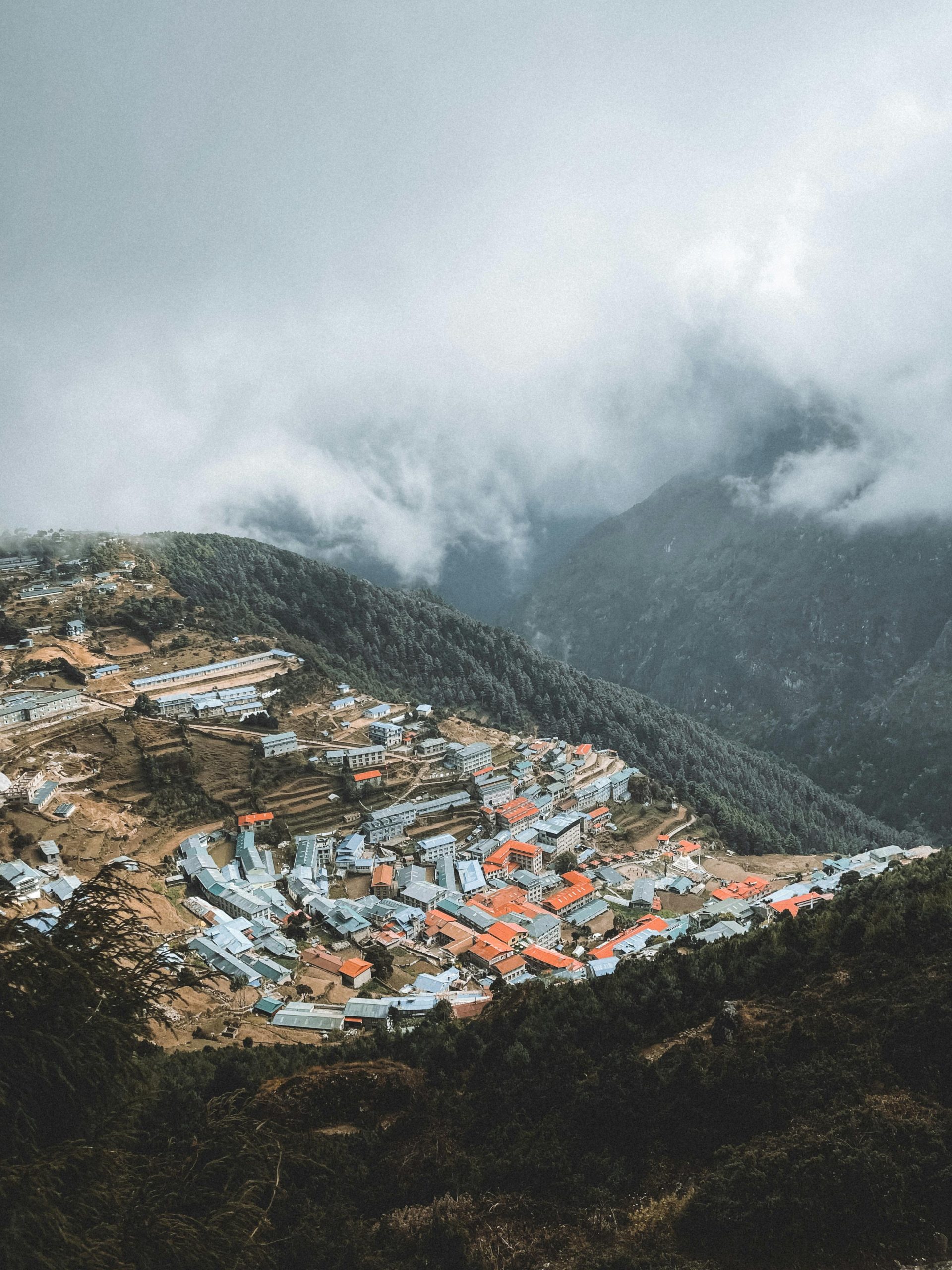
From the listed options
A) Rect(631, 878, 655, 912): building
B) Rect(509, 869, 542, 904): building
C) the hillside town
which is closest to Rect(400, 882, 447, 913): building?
the hillside town

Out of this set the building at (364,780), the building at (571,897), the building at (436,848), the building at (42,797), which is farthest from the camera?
the building at (364,780)

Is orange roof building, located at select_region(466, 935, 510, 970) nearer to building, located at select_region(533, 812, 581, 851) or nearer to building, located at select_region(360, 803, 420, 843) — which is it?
building, located at select_region(360, 803, 420, 843)

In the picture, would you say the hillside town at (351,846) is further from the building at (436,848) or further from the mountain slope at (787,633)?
the mountain slope at (787,633)

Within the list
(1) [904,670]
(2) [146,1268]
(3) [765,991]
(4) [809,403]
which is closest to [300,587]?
(3) [765,991]

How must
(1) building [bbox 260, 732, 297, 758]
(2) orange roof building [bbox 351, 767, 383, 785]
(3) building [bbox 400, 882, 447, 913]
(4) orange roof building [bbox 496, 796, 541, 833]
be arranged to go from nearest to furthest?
(3) building [bbox 400, 882, 447, 913]
(1) building [bbox 260, 732, 297, 758]
(2) orange roof building [bbox 351, 767, 383, 785]
(4) orange roof building [bbox 496, 796, 541, 833]

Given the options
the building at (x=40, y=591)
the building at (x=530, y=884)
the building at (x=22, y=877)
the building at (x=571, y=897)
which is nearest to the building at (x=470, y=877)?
the building at (x=530, y=884)

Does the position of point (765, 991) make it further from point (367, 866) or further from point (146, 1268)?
point (367, 866)

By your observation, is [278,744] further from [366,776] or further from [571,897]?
[571,897]
